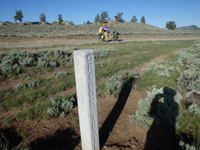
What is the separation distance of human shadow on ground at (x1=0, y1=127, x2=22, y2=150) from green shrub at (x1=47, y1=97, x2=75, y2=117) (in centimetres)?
97

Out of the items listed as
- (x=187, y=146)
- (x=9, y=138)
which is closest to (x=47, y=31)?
(x=9, y=138)

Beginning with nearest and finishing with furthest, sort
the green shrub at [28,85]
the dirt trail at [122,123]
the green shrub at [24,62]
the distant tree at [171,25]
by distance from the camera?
the dirt trail at [122,123] → the green shrub at [28,85] → the green shrub at [24,62] → the distant tree at [171,25]

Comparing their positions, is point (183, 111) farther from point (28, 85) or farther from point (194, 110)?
point (28, 85)

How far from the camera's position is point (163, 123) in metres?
4.39

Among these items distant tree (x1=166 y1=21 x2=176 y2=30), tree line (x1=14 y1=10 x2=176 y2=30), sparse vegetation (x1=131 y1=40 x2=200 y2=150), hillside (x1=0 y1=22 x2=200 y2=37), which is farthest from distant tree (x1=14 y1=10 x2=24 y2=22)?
sparse vegetation (x1=131 y1=40 x2=200 y2=150)

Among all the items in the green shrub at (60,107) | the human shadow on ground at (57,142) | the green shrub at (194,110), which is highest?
the green shrub at (60,107)

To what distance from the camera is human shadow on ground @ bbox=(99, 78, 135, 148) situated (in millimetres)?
3939

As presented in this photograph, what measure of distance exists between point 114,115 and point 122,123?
0.43 metres

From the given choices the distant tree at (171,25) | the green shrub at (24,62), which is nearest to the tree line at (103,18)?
the distant tree at (171,25)

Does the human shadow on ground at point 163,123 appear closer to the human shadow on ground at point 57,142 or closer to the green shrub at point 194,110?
the green shrub at point 194,110

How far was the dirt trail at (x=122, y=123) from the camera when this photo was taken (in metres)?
3.67

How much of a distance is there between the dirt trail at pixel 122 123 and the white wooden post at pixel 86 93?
2.64ft

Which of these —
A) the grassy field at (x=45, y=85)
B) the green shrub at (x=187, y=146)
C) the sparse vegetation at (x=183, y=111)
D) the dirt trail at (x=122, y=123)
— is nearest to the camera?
the green shrub at (x=187, y=146)

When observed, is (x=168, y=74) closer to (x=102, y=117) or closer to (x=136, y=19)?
(x=102, y=117)
